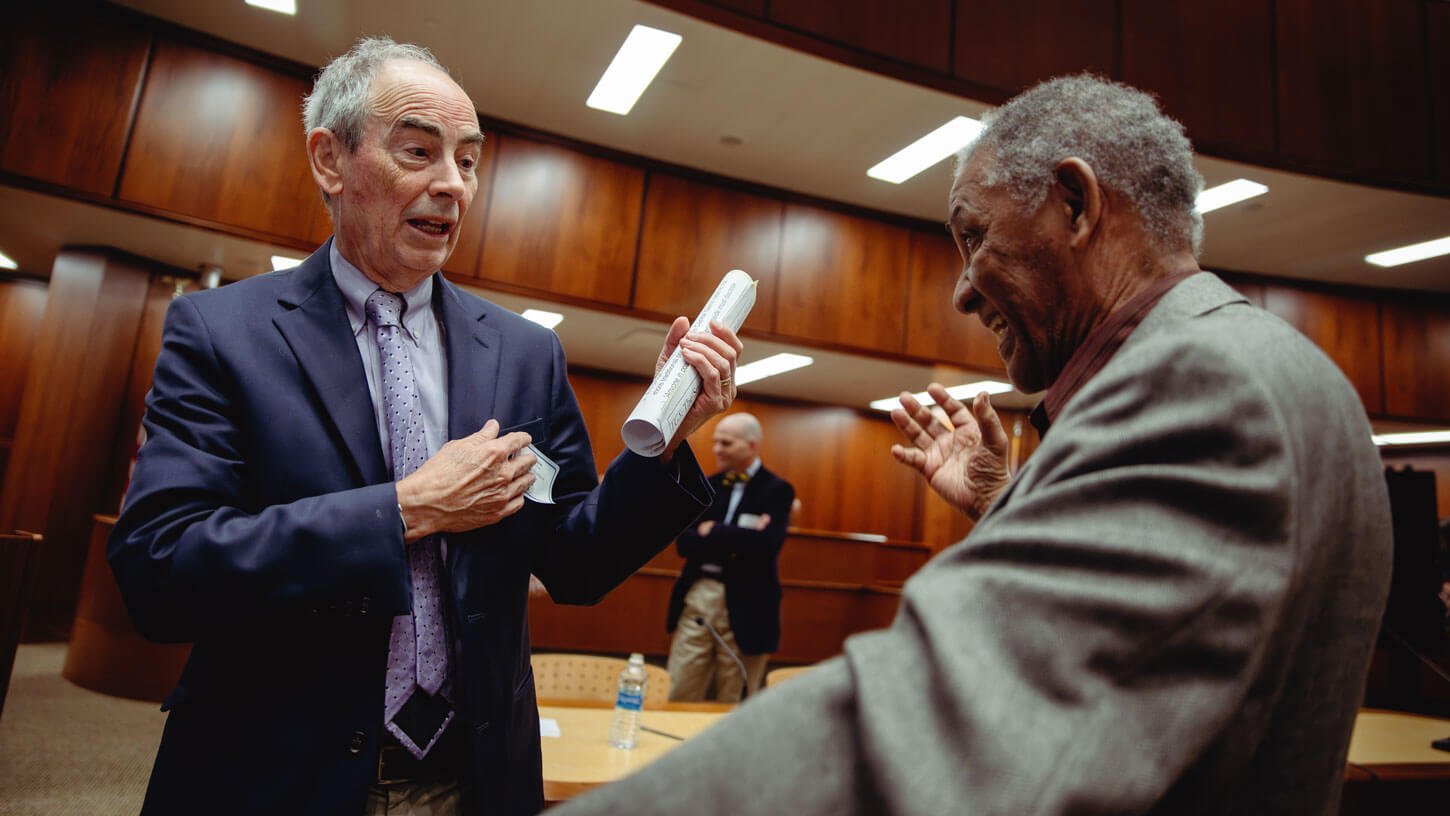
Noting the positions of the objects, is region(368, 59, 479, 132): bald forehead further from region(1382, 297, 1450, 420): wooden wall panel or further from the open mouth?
region(1382, 297, 1450, 420): wooden wall panel

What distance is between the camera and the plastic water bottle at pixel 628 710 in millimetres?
2062

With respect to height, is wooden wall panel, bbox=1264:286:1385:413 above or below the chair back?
above

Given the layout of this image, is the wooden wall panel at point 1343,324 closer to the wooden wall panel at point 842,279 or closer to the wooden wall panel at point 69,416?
the wooden wall panel at point 842,279

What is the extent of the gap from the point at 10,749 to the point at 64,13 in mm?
3619

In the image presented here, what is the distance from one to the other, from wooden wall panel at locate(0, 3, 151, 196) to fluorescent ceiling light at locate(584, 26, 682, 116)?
2.40m

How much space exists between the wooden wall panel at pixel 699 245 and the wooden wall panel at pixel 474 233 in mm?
974

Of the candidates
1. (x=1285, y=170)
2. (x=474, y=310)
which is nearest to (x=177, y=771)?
(x=474, y=310)

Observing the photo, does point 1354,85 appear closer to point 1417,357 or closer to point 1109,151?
point 1417,357

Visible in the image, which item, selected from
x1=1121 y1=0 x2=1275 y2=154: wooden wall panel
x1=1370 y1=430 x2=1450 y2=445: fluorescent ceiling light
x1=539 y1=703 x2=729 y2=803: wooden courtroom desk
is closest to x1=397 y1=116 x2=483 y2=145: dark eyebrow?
x1=539 y1=703 x2=729 y2=803: wooden courtroom desk

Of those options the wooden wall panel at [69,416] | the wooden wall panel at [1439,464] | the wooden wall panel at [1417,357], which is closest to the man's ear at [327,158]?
the wooden wall panel at [69,416]

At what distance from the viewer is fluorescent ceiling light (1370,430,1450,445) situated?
262 inches

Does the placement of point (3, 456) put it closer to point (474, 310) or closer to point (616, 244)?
point (616, 244)

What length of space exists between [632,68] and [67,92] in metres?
2.88

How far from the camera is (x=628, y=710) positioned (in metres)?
2.10
